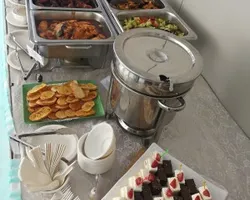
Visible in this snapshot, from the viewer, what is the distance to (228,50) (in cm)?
119

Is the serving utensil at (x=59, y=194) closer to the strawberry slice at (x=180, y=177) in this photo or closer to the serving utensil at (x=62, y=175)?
the serving utensil at (x=62, y=175)

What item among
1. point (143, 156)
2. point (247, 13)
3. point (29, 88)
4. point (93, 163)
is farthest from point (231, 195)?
point (29, 88)

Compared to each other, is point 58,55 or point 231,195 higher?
point 58,55

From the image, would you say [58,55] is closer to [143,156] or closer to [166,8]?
[143,156]

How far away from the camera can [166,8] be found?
58.1 inches

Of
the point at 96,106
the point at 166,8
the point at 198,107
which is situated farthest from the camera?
the point at 166,8

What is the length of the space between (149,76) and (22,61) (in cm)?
67

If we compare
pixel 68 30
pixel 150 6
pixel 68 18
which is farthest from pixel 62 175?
pixel 150 6

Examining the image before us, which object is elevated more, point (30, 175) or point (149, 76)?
point (149, 76)

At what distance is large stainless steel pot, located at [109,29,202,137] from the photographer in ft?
2.64

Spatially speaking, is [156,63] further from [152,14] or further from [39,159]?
[152,14]

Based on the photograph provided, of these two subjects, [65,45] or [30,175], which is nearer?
[30,175]

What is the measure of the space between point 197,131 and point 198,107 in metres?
0.14

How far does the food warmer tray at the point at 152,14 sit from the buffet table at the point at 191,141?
0.25m
